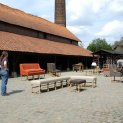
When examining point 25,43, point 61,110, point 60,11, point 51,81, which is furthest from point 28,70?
point 60,11

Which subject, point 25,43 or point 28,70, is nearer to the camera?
point 28,70

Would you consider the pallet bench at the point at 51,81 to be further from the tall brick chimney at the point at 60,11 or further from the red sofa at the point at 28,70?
the tall brick chimney at the point at 60,11

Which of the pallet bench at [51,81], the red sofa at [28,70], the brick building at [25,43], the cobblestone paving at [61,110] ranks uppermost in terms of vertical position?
the brick building at [25,43]

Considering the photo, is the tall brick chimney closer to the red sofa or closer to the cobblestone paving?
the red sofa

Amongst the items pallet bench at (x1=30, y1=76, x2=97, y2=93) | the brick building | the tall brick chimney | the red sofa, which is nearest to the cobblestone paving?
pallet bench at (x1=30, y1=76, x2=97, y2=93)

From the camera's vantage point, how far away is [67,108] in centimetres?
860

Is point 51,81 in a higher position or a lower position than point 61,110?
higher

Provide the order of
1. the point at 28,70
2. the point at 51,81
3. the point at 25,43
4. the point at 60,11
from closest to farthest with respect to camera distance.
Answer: the point at 51,81 → the point at 28,70 → the point at 25,43 → the point at 60,11

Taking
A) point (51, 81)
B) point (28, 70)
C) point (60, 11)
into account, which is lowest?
point (51, 81)

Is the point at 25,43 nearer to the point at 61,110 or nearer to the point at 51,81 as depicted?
the point at 51,81

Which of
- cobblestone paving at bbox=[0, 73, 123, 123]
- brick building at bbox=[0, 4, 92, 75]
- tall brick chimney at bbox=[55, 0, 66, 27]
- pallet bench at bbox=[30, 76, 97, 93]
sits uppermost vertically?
tall brick chimney at bbox=[55, 0, 66, 27]

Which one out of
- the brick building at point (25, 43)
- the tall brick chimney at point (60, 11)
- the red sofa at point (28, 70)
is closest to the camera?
the red sofa at point (28, 70)

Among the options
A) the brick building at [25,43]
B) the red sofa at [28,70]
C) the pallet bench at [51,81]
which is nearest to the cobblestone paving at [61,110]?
the pallet bench at [51,81]

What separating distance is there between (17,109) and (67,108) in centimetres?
142
